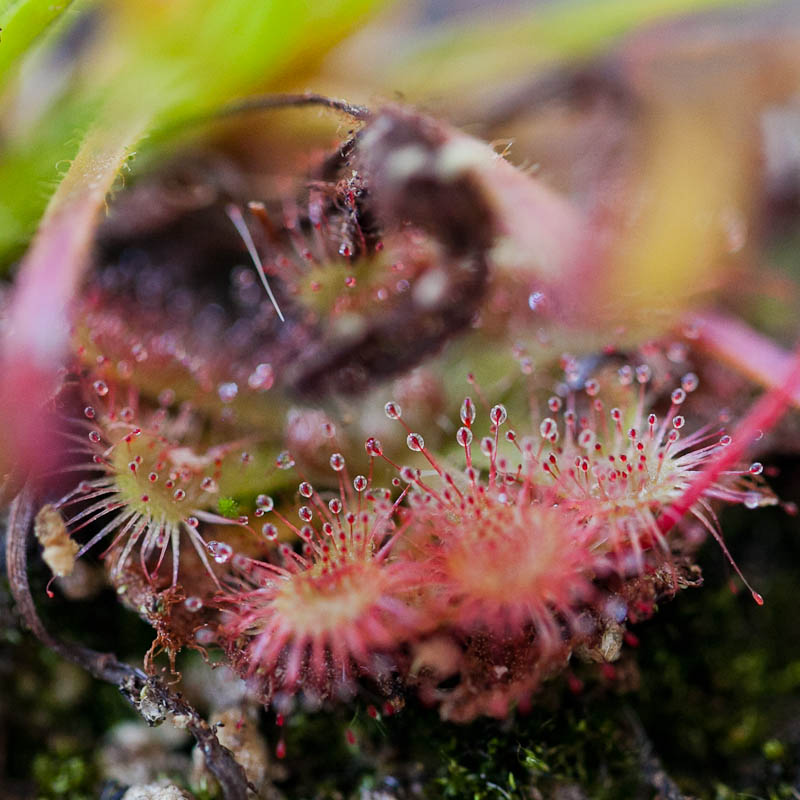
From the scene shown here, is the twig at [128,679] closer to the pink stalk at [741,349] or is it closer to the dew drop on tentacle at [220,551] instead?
the dew drop on tentacle at [220,551]

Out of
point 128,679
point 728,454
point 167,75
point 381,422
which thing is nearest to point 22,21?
A: point 167,75

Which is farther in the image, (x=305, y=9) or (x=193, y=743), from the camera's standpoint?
(x=305, y=9)

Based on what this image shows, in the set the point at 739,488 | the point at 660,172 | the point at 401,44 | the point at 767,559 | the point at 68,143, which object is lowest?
the point at 767,559

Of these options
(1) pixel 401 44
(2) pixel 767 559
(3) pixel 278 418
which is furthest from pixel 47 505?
(1) pixel 401 44

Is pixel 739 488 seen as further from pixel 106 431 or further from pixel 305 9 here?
pixel 305 9

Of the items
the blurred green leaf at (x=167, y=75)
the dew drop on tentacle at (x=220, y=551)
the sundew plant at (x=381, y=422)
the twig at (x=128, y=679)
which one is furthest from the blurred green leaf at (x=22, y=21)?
the dew drop on tentacle at (x=220, y=551)

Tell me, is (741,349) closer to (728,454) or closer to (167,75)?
(728,454)

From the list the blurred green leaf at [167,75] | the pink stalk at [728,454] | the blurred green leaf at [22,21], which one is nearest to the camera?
the pink stalk at [728,454]
